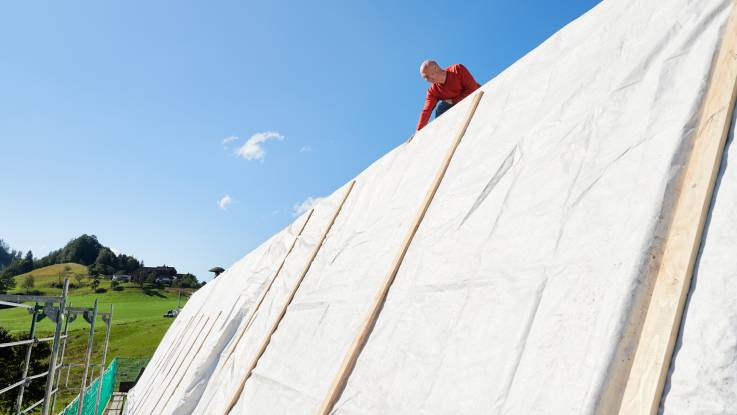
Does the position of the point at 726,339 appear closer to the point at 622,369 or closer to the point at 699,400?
the point at 699,400

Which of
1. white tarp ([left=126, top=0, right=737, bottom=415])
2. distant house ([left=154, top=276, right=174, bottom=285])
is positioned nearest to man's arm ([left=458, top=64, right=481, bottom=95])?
white tarp ([left=126, top=0, right=737, bottom=415])

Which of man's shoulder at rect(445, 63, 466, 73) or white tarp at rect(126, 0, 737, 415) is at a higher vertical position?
man's shoulder at rect(445, 63, 466, 73)

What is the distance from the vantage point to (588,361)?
1.47 meters

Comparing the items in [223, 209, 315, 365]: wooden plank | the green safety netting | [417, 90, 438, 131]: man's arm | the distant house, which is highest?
[417, 90, 438, 131]: man's arm

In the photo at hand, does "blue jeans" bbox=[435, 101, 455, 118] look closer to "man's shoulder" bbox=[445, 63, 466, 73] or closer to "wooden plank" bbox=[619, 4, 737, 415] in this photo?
"man's shoulder" bbox=[445, 63, 466, 73]

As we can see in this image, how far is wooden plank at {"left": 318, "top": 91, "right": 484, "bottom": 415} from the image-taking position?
250 cm

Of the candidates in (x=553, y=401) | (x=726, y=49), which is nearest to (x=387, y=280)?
(x=553, y=401)

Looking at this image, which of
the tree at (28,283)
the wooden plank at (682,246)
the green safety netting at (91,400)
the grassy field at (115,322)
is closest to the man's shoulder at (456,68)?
the wooden plank at (682,246)

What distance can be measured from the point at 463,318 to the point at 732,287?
104 cm

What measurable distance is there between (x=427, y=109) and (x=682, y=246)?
162 inches

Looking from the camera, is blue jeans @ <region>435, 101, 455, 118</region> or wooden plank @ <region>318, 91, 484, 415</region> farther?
blue jeans @ <region>435, 101, 455, 118</region>

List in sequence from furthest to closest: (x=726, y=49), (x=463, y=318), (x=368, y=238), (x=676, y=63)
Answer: (x=368, y=238) → (x=463, y=318) → (x=676, y=63) → (x=726, y=49)

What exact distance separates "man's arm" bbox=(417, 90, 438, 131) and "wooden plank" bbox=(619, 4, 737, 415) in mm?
3559

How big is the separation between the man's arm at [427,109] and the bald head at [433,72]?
20cm
